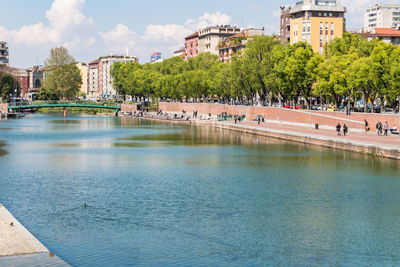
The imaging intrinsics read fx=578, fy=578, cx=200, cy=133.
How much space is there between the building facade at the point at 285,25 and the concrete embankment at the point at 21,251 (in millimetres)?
141670

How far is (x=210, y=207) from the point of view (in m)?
30.9

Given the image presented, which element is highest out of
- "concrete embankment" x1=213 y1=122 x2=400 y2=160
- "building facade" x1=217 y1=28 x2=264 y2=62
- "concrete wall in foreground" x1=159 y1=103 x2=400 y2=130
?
"building facade" x1=217 y1=28 x2=264 y2=62

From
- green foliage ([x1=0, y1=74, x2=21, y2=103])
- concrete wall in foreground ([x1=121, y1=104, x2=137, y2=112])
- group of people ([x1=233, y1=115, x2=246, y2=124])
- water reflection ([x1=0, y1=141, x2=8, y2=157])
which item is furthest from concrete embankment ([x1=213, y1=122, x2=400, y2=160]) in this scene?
green foliage ([x1=0, y1=74, x2=21, y2=103])

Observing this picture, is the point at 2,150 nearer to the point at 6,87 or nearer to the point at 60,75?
the point at 6,87

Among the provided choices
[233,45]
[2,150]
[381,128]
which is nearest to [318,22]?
[233,45]

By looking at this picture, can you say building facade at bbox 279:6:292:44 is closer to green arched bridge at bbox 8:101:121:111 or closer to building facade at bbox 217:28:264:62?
building facade at bbox 217:28:264:62

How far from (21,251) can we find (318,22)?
136m

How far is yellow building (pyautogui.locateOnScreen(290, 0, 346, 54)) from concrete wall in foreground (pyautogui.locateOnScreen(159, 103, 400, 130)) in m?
32.5

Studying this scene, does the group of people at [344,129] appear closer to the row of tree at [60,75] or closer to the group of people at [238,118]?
the group of people at [238,118]

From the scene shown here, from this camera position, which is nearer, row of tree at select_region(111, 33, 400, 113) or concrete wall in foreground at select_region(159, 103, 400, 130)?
concrete wall in foreground at select_region(159, 103, 400, 130)

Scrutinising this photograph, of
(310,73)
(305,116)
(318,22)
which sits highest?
(318,22)

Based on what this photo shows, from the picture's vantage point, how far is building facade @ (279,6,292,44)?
156 metres

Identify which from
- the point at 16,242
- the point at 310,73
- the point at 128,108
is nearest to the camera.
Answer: the point at 16,242

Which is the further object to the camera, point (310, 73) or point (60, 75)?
point (60, 75)
